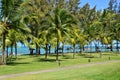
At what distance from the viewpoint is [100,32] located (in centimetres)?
6950

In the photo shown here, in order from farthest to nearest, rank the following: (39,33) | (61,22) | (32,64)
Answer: (39,33) → (61,22) → (32,64)

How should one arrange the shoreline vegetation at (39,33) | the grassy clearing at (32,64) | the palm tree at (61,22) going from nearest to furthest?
the grassy clearing at (32,64) → the shoreline vegetation at (39,33) → the palm tree at (61,22)

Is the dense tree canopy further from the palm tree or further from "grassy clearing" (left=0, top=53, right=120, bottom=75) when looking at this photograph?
"grassy clearing" (left=0, top=53, right=120, bottom=75)

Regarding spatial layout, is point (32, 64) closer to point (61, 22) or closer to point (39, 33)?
point (61, 22)

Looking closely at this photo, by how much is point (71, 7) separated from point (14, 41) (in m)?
39.8

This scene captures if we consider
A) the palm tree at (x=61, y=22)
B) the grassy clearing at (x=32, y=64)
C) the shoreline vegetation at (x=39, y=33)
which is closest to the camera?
the grassy clearing at (x=32, y=64)

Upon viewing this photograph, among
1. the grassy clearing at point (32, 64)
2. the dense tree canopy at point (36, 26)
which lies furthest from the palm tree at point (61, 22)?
the grassy clearing at point (32, 64)

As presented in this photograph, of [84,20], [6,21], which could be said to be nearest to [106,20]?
[84,20]

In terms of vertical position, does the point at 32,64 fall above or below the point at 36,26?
below

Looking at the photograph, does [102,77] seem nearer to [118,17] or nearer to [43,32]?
[43,32]

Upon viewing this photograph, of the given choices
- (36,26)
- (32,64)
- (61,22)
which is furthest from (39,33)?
(36,26)

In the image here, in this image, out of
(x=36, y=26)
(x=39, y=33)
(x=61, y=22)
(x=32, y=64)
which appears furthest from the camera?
(x=36, y=26)

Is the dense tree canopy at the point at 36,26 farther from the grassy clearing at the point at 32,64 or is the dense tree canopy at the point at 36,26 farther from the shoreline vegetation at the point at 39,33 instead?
the grassy clearing at the point at 32,64

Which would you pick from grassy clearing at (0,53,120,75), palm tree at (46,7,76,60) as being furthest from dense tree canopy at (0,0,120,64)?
grassy clearing at (0,53,120,75)
